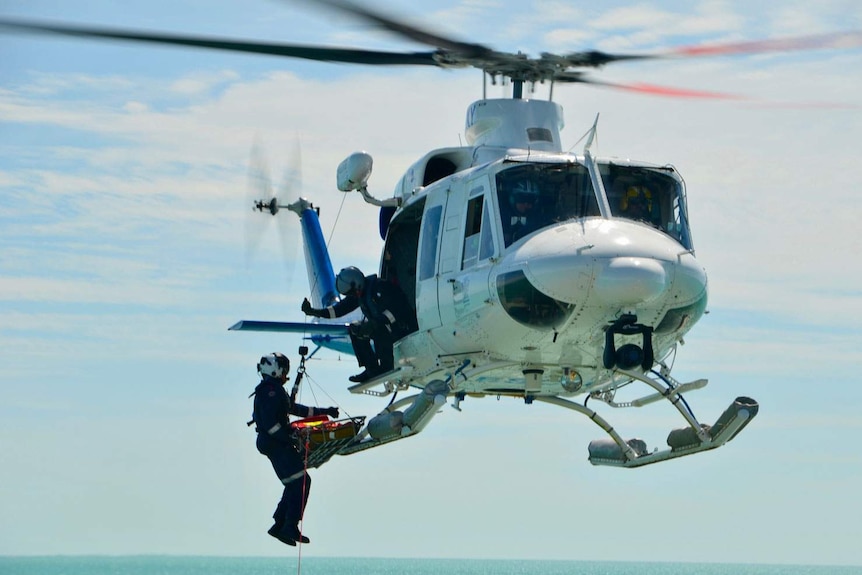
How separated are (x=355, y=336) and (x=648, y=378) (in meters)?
3.60

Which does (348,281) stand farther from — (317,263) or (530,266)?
(317,263)

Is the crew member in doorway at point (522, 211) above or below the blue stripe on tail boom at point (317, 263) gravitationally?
below

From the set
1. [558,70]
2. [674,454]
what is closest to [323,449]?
[674,454]

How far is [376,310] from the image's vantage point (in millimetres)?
18266

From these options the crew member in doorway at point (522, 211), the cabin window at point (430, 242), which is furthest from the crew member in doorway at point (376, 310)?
the crew member in doorway at point (522, 211)

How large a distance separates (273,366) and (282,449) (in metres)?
0.93

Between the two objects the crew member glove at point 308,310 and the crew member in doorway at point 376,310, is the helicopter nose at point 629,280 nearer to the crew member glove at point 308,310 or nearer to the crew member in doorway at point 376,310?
the crew member in doorway at point 376,310

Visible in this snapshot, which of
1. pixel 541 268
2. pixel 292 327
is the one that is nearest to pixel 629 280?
pixel 541 268

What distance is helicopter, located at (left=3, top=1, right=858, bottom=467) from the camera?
15.7 meters

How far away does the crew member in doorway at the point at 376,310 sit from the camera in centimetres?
1825

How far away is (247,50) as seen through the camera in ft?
51.3

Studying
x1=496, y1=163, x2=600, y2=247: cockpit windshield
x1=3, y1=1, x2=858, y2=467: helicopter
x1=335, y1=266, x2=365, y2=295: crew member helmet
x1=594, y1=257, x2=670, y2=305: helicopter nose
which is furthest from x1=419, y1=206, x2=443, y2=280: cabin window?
x1=594, y1=257, x2=670, y2=305: helicopter nose

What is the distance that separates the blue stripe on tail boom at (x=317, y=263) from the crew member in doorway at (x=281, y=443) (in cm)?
444

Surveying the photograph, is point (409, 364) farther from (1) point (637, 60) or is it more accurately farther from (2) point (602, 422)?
(1) point (637, 60)
